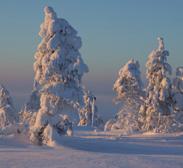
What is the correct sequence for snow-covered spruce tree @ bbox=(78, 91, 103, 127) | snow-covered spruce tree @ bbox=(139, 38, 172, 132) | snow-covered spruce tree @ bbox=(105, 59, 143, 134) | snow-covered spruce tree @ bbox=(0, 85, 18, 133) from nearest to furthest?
snow-covered spruce tree @ bbox=(139, 38, 172, 132)
snow-covered spruce tree @ bbox=(105, 59, 143, 134)
snow-covered spruce tree @ bbox=(0, 85, 18, 133)
snow-covered spruce tree @ bbox=(78, 91, 103, 127)

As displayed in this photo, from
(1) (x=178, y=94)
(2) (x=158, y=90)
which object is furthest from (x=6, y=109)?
(1) (x=178, y=94)

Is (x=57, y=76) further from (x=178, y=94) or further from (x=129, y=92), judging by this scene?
(x=129, y=92)

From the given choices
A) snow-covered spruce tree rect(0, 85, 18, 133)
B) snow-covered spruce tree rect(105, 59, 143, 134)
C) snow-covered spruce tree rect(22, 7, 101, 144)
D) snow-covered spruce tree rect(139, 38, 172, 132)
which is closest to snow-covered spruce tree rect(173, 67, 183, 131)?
snow-covered spruce tree rect(139, 38, 172, 132)

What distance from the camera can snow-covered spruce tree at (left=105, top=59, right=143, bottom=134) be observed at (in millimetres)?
58619

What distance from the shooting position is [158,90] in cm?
5406

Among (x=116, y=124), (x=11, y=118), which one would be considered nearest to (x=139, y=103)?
(x=116, y=124)

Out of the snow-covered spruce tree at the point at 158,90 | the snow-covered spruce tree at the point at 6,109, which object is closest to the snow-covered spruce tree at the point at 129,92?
the snow-covered spruce tree at the point at 158,90

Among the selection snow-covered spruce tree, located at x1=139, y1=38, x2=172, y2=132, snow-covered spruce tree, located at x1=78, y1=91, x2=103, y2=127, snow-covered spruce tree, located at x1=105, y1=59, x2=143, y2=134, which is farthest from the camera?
snow-covered spruce tree, located at x1=78, y1=91, x2=103, y2=127

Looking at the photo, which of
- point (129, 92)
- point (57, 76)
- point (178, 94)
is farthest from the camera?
point (129, 92)

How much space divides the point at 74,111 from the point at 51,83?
8.68ft

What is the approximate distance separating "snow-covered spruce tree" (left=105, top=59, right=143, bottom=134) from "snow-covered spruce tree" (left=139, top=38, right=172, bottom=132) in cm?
350

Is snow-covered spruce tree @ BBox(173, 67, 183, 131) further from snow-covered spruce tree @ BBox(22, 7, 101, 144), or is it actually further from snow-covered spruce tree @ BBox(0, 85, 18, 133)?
snow-covered spruce tree @ BBox(0, 85, 18, 133)

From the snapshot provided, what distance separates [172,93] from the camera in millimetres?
53875

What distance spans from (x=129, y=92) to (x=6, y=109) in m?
17.9
